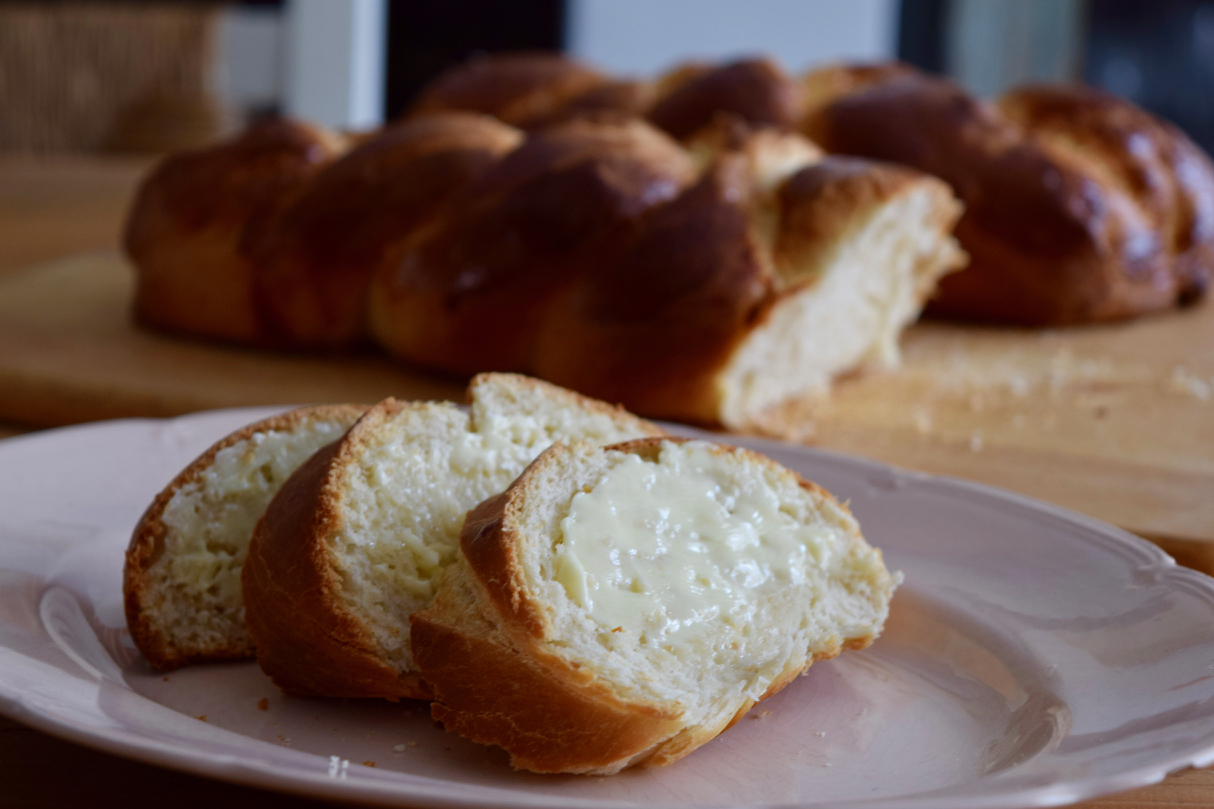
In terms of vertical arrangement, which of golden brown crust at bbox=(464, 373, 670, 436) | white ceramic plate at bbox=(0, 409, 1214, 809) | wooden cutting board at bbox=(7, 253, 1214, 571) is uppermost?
golden brown crust at bbox=(464, 373, 670, 436)

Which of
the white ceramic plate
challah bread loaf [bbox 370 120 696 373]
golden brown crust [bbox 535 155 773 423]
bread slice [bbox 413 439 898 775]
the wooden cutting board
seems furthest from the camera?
challah bread loaf [bbox 370 120 696 373]

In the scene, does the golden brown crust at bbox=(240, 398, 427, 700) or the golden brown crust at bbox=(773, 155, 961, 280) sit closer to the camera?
the golden brown crust at bbox=(240, 398, 427, 700)

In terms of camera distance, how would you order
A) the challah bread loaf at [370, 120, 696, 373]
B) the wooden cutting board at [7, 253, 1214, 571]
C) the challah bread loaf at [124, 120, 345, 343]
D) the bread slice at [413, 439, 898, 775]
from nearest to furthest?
the bread slice at [413, 439, 898, 775], the wooden cutting board at [7, 253, 1214, 571], the challah bread loaf at [370, 120, 696, 373], the challah bread loaf at [124, 120, 345, 343]

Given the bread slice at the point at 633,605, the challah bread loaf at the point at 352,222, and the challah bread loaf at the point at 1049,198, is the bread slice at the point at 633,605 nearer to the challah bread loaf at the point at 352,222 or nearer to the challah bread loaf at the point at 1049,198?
the challah bread loaf at the point at 352,222

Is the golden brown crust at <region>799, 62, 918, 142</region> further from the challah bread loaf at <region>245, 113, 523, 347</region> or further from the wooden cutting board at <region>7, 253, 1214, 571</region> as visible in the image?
the challah bread loaf at <region>245, 113, 523, 347</region>

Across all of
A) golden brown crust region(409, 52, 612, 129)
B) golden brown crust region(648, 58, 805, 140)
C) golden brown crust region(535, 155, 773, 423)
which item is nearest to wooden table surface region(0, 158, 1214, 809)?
golden brown crust region(535, 155, 773, 423)

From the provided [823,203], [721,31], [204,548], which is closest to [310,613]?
[204,548]

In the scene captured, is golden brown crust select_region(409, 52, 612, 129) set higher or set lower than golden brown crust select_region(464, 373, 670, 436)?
higher

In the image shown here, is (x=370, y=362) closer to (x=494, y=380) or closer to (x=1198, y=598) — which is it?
(x=494, y=380)
